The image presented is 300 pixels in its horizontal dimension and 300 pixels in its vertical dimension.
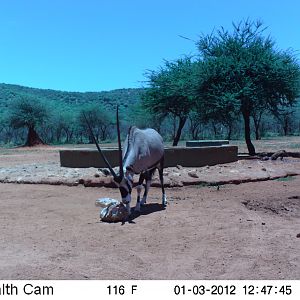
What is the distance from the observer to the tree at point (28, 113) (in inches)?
2045

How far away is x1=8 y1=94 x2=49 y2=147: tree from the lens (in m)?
51.9

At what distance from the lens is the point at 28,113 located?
52594 millimetres

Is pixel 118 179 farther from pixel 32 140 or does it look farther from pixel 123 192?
pixel 32 140

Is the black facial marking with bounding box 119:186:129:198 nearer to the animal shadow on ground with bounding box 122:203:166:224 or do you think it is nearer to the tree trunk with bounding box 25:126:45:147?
the animal shadow on ground with bounding box 122:203:166:224

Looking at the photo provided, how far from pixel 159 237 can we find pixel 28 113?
46849mm

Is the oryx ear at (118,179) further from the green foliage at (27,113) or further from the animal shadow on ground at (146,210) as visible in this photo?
the green foliage at (27,113)

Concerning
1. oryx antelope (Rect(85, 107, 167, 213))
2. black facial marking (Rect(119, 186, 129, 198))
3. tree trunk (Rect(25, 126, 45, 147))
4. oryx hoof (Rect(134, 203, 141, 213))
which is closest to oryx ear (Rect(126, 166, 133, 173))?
oryx antelope (Rect(85, 107, 167, 213))

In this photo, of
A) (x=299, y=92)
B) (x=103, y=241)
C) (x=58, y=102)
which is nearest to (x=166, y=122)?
(x=58, y=102)

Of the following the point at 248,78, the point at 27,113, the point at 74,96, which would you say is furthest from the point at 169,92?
the point at 74,96

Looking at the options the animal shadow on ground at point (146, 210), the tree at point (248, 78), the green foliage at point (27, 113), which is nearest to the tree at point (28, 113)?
the green foliage at point (27, 113)

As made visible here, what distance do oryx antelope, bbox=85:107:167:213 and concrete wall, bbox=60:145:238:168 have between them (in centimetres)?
446

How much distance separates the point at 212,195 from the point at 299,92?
13.2m

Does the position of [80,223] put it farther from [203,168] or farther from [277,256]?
[203,168]

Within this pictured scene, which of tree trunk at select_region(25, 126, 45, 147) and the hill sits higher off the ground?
the hill
